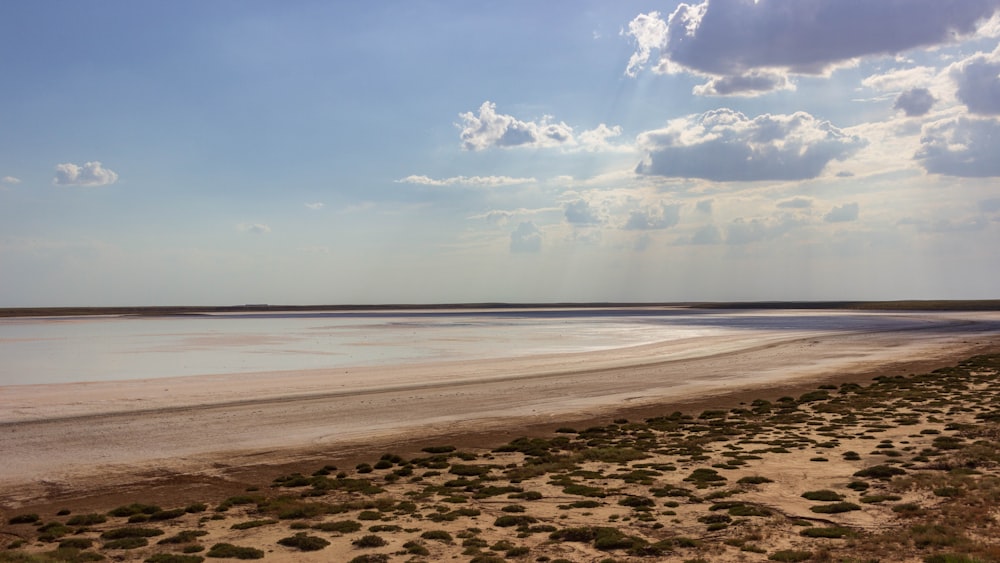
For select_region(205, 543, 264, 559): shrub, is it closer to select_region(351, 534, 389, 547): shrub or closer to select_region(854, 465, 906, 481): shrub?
select_region(351, 534, 389, 547): shrub

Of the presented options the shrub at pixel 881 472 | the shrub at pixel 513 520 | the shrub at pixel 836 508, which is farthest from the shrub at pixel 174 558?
the shrub at pixel 881 472

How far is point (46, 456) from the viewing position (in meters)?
25.2

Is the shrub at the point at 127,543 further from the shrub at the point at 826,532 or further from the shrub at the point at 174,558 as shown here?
the shrub at the point at 826,532

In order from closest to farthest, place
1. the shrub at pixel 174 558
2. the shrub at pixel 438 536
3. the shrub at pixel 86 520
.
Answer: the shrub at pixel 174 558, the shrub at pixel 438 536, the shrub at pixel 86 520

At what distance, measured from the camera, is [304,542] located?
1573cm

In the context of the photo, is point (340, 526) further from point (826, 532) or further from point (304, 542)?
point (826, 532)

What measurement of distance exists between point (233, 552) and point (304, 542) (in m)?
1.39

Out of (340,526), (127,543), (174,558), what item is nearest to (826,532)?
(340,526)

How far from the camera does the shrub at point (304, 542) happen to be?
51.1 ft

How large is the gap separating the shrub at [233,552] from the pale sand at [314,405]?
8.01 meters

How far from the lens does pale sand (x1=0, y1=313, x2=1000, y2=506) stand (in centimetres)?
2489

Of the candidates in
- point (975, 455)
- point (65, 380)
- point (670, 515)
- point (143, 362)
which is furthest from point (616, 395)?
point (143, 362)

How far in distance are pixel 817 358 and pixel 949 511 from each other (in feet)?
154

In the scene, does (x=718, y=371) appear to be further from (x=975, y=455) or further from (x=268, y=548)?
(x=268, y=548)
